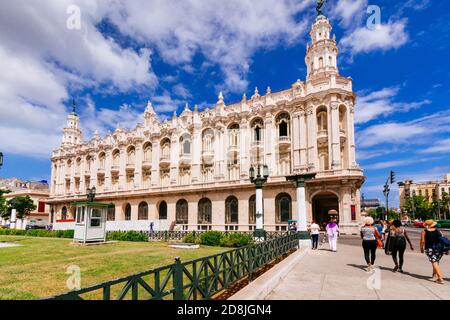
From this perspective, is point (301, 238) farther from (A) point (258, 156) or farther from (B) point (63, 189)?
(B) point (63, 189)

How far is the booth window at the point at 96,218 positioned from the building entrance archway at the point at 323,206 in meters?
21.7

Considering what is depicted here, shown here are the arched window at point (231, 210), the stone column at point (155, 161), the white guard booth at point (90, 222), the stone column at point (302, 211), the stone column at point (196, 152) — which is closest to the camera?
the stone column at point (302, 211)

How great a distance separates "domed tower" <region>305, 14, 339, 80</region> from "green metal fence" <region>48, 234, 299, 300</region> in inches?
1046

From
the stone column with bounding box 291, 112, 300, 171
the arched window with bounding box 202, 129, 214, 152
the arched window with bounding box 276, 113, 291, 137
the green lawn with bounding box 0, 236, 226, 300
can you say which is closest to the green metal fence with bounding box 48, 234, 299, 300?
the green lawn with bounding box 0, 236, 226, 300

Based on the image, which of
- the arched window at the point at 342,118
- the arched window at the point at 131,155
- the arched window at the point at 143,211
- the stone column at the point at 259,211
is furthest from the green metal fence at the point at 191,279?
the arched window at the point at 131,155

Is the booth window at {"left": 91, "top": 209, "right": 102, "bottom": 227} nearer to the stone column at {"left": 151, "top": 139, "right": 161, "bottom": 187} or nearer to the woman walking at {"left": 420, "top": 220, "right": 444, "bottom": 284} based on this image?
the stone column at {"left": 151, "top": 139, "right": 161, "bottom": 187}

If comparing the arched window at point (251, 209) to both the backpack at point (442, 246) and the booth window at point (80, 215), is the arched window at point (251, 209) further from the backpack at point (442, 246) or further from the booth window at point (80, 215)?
the backpack at point (442, 246)

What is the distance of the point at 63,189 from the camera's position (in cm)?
5762

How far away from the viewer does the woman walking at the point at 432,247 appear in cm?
813

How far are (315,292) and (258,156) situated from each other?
28971 millimetres

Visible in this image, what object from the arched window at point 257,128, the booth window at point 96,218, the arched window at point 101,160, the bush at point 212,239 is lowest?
the bush at point 212,239
